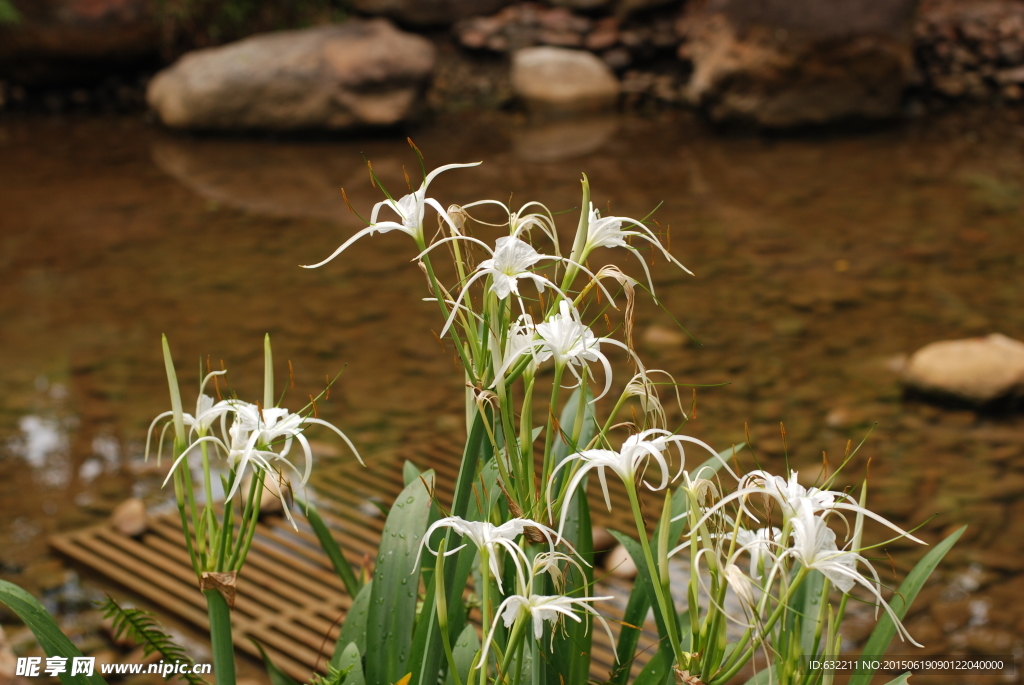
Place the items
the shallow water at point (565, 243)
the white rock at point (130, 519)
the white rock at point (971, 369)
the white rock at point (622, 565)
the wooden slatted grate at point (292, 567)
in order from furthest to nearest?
the white rock at point (971, 369) → the shallow water at point (565, 243) → the white rock at point (130, 519) → the white rock at point (622, 565) → the wooden slatted grate at point (292, 567)

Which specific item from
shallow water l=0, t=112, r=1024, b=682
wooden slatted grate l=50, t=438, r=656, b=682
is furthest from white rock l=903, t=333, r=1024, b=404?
wooden slatted grate l=50, t=438, r=656, b=682

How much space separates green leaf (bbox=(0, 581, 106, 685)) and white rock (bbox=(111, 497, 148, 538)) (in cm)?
152

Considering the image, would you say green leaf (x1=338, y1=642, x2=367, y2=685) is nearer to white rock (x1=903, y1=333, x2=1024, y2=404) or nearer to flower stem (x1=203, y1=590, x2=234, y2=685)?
flower stem (x1=203, y1=590, x2=234, y2=685)

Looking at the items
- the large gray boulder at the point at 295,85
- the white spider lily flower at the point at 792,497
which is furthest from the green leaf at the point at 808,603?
the large gray boulder at the point at 295,85

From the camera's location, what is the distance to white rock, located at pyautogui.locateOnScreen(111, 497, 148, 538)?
2.65 metres

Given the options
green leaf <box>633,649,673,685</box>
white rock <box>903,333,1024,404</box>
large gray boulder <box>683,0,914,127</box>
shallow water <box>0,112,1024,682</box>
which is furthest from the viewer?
large gray boulder <box>683,0,914,127</box>

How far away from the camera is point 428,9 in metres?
8.13

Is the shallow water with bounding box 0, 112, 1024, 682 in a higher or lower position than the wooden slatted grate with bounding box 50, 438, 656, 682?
lower

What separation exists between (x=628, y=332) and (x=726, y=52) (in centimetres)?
670

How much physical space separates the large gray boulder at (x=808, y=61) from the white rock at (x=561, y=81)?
102 cm

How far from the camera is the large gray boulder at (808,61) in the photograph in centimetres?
686

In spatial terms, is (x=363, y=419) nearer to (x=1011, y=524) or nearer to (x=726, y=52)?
(x=1011, y=524)

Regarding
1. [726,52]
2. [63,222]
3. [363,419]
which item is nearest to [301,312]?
[363,419]

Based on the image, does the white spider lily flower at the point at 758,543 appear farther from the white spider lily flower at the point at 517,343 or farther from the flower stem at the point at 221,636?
the flower stem at the point at 221,636
